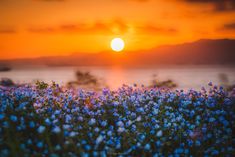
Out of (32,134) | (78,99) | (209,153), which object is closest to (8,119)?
(32,134)

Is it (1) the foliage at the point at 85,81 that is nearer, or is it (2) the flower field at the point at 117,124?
(2) the flower field at the point at 117,124

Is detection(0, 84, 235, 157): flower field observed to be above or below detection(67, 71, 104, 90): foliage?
below

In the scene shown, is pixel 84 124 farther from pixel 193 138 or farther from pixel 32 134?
→ pixel 193 138

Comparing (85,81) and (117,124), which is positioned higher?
(85,81)

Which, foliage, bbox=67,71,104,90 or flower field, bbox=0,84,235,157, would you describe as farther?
foliage, bbox=67,71,104,90

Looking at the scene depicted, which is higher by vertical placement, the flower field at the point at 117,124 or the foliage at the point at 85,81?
the foliage at the point at 85,81

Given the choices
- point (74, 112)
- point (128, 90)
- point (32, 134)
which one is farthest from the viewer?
point (128, 90)

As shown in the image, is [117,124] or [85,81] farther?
[85,81]

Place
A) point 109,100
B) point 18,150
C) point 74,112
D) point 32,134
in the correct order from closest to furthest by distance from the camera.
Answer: point 18,150, point 32,134, point 74,112, point 109,100
